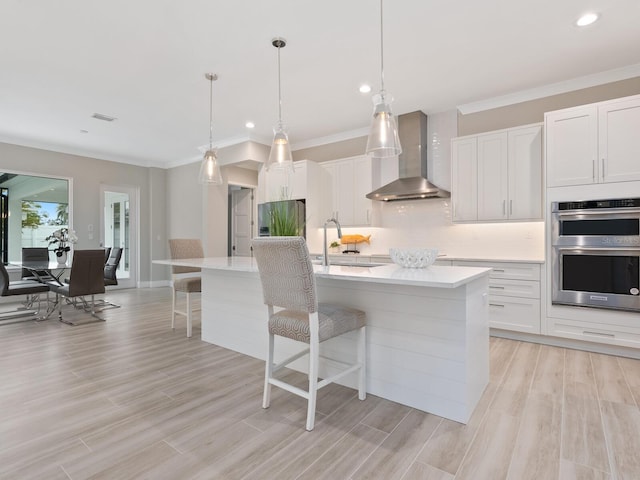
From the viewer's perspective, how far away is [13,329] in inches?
159

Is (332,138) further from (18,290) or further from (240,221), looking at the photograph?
(18,290)

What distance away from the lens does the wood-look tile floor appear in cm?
161

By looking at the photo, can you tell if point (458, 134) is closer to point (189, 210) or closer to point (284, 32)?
point (284, 32)

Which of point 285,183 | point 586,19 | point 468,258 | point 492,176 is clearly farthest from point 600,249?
point 285,183

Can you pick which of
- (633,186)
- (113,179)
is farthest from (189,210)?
(633,186)

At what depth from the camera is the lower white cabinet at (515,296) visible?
3.49 m

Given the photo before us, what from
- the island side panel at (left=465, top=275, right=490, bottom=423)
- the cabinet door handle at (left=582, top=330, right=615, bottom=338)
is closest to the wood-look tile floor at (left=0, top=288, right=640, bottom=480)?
the island side panel at (left=465, top=275, right=490, bottom=423)

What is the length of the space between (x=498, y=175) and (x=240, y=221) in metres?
4.83

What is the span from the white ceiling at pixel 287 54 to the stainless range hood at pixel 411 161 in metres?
0.21

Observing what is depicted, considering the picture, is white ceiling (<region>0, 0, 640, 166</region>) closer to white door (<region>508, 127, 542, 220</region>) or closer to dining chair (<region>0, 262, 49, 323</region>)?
white door (<region>508, 127, 542, 220</region>)

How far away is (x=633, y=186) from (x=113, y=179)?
26.4 ft

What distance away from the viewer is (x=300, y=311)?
2066mm

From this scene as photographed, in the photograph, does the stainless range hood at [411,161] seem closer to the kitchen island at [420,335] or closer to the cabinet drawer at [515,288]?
the cabinet drawer at [515,288]

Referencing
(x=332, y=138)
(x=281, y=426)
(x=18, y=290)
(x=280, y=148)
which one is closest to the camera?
(x=281, y=426)
